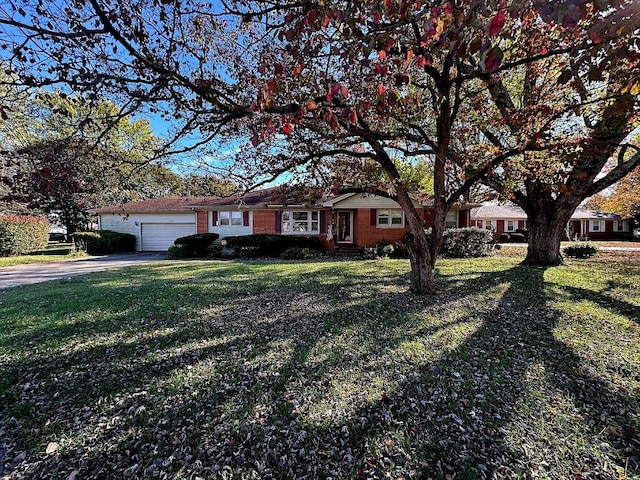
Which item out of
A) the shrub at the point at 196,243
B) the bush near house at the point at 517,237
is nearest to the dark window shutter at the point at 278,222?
the shrub at the point at 196,243

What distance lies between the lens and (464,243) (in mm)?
15719

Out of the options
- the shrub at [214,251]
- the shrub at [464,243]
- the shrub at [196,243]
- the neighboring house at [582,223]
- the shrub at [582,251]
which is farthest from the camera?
the neighboring house at [582,223]

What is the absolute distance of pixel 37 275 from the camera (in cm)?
1162

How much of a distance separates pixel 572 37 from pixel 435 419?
542 centimetres

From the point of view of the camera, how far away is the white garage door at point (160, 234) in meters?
20.7

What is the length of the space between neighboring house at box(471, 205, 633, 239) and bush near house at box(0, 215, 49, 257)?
35.9 m

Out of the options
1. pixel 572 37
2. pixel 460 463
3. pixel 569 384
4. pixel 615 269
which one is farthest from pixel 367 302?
pixel 615 269

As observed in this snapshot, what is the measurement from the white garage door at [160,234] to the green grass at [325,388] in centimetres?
1464

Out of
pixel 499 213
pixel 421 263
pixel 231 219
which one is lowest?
pixel 421 263

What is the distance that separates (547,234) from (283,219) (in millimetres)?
12291

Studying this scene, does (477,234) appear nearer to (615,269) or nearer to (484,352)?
(615,269)

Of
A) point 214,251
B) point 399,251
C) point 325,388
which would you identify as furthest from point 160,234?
point 325,388

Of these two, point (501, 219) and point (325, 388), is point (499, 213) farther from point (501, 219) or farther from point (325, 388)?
point (325, 388)

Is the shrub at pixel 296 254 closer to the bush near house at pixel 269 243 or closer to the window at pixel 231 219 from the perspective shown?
the bush near house at pixel 269 243
